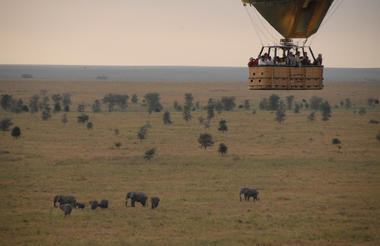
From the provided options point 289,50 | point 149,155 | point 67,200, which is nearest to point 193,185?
point 67,200

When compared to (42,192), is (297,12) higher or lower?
higher

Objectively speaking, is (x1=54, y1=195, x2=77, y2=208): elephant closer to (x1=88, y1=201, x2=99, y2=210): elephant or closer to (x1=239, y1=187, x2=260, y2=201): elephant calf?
(x1=88, y1=201, x2=99, y2=210): elephant

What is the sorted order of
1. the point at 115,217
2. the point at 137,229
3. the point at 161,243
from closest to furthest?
the point at 161,243 < the point at 137,229 < the point at 115,217

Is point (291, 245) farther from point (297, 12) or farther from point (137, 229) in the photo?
point (297, 12)

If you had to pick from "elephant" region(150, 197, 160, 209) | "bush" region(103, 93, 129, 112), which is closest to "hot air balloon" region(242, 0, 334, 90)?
"elephant" region(150, 197, 160, 209)

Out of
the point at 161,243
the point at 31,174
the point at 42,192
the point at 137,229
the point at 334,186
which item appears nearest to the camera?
the point at 161,243

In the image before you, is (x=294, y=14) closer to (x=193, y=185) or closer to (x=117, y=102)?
(x=193, y=185)

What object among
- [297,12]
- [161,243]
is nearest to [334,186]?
[161,243]
